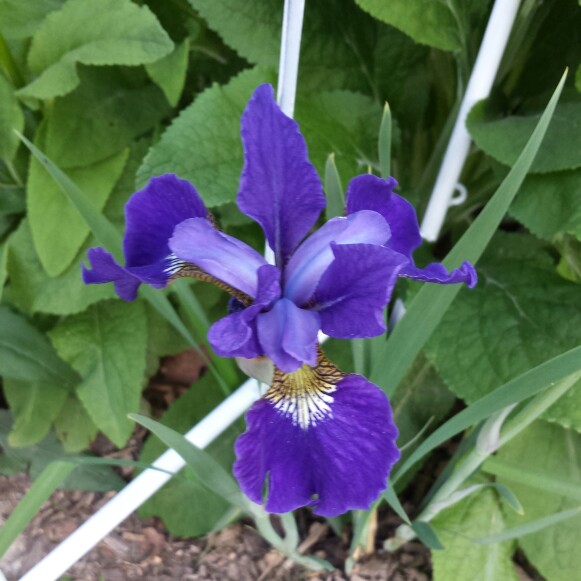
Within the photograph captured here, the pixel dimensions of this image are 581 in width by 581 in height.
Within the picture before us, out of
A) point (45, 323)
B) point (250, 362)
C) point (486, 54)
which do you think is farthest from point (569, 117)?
point (45, 323)

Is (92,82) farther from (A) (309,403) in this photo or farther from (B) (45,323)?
(A) (309,403)

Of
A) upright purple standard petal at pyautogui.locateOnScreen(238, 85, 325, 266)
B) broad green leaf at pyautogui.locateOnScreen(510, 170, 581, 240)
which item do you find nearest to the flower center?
upright purple standard petal at pyautogui.locateOnScreen(238, 85, 325, 266)

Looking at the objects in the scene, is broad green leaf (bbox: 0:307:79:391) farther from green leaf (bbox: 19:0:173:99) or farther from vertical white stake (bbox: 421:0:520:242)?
vertical white stake (bbox: 421:0:520:242)

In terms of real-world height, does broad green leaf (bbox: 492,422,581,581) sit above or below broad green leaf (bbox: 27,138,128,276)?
Answer: below

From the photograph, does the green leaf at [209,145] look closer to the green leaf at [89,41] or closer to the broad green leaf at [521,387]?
the green leaf at [89,41]

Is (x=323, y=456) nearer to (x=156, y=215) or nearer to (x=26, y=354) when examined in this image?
(x=156, y=215)

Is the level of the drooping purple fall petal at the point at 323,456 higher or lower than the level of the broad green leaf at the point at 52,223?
higher

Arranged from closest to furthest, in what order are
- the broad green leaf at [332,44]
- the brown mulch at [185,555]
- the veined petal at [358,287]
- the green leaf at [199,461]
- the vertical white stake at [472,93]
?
the veined petal at [358,287] → the green leaf at [199,461] → the vertical white stake at [472,93] → the broad green leaf at [332,44] → the brown mulch at [185,555]

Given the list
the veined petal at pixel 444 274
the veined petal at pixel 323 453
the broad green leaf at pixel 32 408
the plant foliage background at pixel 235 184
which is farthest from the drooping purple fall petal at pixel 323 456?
the broad green leaf at pixel 32 408
